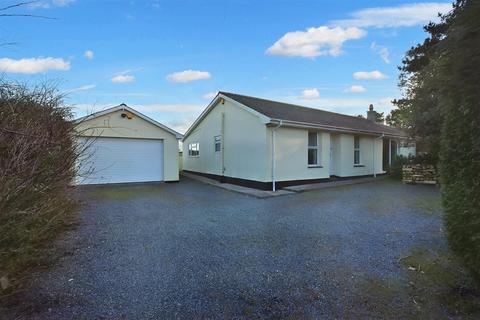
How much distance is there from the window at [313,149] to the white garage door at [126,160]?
791cm

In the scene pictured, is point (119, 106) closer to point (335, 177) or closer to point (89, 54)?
point (89, 54)

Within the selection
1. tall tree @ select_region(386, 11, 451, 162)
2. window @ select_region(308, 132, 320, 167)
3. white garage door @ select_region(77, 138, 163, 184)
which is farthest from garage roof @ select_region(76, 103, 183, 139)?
tall tree @ select_region(386, 11, 451, 162)

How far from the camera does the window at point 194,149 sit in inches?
752

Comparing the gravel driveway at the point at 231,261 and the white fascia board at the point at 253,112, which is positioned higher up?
the white fascia board at the point at 253,112

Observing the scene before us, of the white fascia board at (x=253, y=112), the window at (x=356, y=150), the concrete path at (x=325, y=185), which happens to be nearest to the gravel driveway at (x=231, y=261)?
the concrete path at (x=325, y=185)

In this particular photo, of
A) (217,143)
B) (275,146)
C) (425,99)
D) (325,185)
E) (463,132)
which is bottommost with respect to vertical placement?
(325,185)

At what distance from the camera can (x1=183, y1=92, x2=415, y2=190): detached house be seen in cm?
1210

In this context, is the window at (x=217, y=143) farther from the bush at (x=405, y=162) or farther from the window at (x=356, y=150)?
the bush at (x=405, y=162)

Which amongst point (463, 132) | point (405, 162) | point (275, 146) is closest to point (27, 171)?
point (463, 132)

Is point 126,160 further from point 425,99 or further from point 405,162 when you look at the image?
point 405,162

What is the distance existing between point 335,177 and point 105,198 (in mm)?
11207

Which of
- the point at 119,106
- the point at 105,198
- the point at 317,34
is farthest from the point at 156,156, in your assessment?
the point at 317,34

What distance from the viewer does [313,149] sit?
13648mm

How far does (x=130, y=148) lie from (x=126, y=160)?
2.13ft
